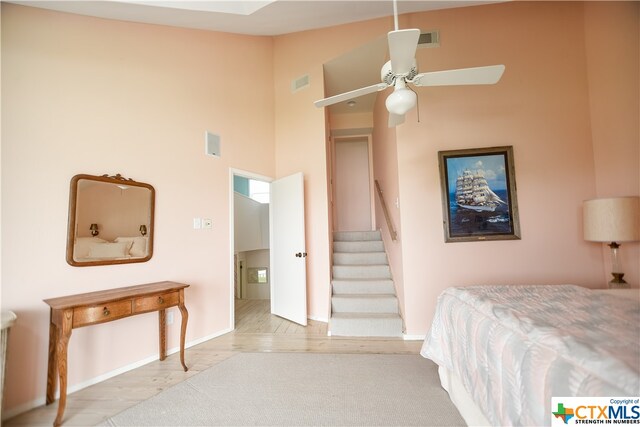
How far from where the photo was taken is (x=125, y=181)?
2307mm

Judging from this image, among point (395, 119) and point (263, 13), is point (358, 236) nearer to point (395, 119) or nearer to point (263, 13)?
point (395, 119)

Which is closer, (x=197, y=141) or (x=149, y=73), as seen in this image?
(x=149, y=73)

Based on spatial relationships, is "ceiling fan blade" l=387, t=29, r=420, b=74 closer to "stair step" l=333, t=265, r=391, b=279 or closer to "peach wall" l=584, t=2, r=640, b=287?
"peach wall" l=584, t=2, r=640, b=287

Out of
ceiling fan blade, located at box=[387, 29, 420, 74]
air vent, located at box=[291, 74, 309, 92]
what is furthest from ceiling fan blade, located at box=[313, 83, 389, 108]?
air vent, located at box=[291, 74, 309, 92]

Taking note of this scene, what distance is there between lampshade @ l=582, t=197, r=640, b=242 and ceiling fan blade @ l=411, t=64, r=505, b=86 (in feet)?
4.99

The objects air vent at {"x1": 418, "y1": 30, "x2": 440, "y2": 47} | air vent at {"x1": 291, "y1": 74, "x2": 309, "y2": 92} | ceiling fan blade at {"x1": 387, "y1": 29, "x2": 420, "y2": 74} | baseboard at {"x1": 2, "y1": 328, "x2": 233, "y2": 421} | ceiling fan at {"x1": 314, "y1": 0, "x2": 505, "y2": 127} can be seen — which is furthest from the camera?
air vent at {"x1": 291, "y1": 74, "x2": 309, "y2": 92}

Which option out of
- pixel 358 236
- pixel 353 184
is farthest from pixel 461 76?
pixel 353 184

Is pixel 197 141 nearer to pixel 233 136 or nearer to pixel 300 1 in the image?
pixel 233 136

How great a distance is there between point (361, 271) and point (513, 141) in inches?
92.1

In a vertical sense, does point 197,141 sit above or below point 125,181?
above

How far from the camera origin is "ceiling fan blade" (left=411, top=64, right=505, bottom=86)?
1.64 meters

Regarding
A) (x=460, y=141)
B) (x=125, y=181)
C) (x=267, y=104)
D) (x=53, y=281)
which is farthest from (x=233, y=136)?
(x=460, y=141)

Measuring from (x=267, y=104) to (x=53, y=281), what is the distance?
3091mm

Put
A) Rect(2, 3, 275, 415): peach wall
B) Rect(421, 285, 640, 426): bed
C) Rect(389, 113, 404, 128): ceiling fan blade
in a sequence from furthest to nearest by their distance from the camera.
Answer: Rect(389, 113, 404, 128): ceiling fan blade, Rect(2, 3, 275, 415): peach wall, Rect(421, 285, 640, 426): bed
